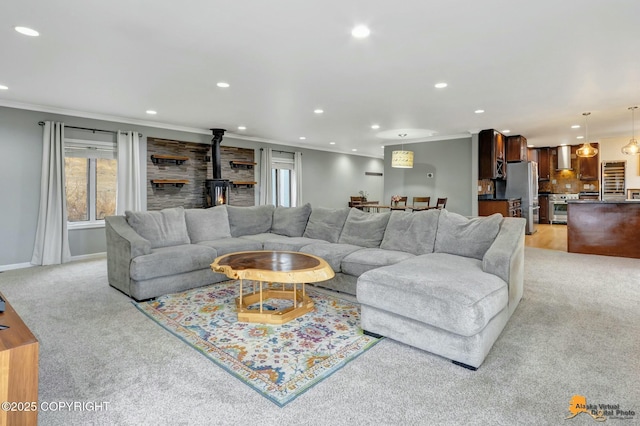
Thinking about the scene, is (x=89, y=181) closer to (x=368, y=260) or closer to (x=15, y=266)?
(x=15, y=266)

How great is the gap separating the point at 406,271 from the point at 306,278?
2.57 feet

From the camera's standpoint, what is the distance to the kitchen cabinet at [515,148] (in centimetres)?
806

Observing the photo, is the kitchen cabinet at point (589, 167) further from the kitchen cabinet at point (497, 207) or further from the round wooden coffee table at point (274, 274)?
the round wooden coffee table at point (274, 274)

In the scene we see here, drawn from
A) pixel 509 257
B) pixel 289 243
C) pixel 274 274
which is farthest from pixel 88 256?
pixel 509 257

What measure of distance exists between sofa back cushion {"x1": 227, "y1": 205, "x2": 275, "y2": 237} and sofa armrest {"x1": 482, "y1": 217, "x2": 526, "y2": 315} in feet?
11.1

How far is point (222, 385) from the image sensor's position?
1964 millimetres

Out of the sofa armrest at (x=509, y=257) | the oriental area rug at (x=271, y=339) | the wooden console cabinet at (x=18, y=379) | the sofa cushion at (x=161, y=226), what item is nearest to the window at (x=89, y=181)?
the sofa cushion at (x=161, y=226)

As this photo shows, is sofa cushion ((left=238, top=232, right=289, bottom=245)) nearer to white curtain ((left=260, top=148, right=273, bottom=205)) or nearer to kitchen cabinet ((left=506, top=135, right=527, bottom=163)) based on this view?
white curtain ((left=260, top=148, right=273, bottom=205))

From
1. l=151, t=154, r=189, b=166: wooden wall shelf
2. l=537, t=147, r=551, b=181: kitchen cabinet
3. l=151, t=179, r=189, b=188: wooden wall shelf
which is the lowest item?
l=151, t=179, r=189, b=188: wooden wall shelf

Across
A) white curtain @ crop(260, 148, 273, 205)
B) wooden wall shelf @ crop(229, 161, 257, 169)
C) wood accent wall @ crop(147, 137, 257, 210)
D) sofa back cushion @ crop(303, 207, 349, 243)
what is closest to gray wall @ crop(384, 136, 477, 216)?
white curtain @ crop(260, 148, 273, 205)

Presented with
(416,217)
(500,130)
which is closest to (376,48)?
(416,217)

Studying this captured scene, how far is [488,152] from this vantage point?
726 centimetres

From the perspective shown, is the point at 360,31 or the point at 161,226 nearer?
the point at 360,31

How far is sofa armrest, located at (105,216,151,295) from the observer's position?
11.8ft
